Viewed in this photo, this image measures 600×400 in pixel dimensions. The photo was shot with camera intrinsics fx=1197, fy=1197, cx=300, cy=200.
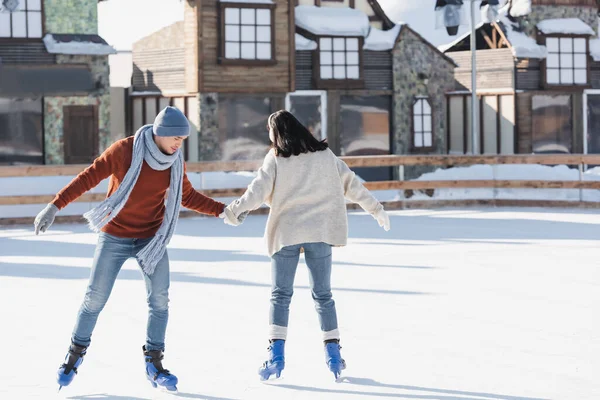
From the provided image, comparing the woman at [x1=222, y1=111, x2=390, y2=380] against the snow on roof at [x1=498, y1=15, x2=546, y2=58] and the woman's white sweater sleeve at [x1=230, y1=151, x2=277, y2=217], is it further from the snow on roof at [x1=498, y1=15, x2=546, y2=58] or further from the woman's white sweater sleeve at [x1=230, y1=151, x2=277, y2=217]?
the snow on roof at [x1=498, y1=15, x2=546, y2=58]

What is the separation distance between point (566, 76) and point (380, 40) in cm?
571

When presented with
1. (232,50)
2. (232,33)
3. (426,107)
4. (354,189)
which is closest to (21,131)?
(232,50)

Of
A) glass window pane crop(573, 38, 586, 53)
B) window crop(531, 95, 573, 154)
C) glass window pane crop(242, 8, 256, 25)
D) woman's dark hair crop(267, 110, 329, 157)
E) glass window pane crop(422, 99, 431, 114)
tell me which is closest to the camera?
woman's dark hair crop(267, 110, 329, 157)

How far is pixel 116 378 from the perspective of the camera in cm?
692

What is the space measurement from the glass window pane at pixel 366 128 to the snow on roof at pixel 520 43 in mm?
3938

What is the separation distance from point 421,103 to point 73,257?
1813 centimetres

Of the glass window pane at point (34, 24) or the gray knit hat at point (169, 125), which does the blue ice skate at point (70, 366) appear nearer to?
the gray knit hat at point (169, 125)

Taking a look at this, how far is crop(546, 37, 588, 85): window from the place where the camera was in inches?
1261

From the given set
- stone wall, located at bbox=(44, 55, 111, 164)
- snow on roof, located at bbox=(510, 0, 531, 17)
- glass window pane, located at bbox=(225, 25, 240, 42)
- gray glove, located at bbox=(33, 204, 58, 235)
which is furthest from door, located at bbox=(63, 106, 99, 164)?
gray glove, located at bbox=(33, 204, 58, 235)

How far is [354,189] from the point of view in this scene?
6984mm

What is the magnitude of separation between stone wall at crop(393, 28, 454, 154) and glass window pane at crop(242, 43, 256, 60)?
4.34 meters

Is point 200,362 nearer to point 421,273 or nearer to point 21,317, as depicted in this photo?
point 21,317

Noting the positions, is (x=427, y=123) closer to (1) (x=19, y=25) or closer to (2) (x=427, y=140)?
(2) (x=427, y=140)

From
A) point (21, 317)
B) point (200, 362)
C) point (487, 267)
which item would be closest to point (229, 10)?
point (487, 267)
